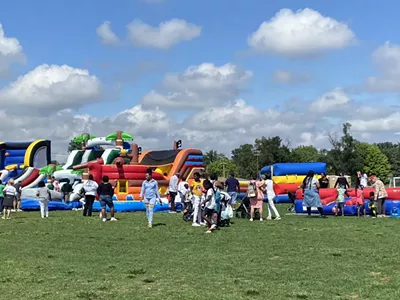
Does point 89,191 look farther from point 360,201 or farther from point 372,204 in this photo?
point 372,204

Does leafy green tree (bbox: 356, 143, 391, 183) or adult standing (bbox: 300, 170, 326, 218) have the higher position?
leafy green tree (bbox: 356, 143, 391, 183)

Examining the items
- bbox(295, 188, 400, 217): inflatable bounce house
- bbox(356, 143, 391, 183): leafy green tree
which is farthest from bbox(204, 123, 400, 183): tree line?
bbox(295, 188, 400, 217): inflatable bounce house

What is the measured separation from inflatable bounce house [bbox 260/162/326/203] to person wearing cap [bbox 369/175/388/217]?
991cm

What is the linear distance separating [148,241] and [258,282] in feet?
15.4

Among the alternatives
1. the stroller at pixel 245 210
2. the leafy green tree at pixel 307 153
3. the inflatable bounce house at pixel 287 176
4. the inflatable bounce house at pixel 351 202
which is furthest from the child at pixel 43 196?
the leafy green tree at pixel 307 153

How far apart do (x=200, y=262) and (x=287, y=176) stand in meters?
21.0

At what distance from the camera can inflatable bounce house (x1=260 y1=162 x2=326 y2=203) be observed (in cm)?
2842

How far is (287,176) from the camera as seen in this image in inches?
1150

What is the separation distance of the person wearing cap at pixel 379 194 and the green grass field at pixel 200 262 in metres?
3.88

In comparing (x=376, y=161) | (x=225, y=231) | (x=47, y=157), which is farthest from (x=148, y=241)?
(x=376, y=161)

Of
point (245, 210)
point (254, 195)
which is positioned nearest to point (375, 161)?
point (245, 210)

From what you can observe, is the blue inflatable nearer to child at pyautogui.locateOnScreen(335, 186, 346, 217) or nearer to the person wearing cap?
child at pyautogui.locateOnScreen(335, 186, 346, 217)

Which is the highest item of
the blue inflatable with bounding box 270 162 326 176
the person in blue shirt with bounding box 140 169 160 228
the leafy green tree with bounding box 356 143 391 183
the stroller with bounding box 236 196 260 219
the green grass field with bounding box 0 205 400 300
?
the leafy green tree with bounding box 356 143 391 183

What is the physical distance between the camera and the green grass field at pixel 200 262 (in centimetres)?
668
